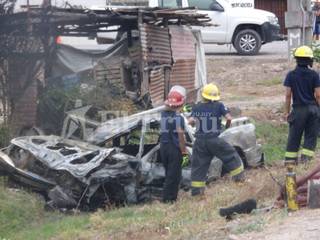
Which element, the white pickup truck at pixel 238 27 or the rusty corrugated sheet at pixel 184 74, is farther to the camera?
the white pickup truck at pixel 238 27

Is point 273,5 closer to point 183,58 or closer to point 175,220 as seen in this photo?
point 183,58

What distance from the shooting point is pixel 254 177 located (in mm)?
10555

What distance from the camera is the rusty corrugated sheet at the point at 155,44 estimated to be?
14.6 meters

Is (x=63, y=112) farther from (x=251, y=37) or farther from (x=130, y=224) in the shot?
(x=251, y=37)

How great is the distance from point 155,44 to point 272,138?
284cm

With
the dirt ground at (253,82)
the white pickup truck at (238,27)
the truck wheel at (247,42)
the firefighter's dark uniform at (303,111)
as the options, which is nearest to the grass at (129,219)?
the firefighter's dark uniform at (303,111)

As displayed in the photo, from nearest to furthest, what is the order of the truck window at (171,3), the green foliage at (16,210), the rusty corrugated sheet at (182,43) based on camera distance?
the green foliage at (16,210) → the rusty corrugated sheet at (182,43) → the truck window at (171,3)

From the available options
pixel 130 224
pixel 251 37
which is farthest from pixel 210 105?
pixel 251 37

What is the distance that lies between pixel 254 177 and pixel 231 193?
45.5 inches

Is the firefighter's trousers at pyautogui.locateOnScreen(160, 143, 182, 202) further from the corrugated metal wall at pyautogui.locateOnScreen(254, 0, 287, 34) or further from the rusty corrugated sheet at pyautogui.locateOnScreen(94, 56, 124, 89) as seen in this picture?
the corrugated metal wall at pyautogui.locateOnScreen(254, 0, 287, 34)

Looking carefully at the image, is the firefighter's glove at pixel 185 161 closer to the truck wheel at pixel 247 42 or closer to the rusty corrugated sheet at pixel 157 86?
the rusty corrugated sheet at pixel 157 86

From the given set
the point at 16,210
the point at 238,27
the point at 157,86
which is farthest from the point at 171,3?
the point at 16,210

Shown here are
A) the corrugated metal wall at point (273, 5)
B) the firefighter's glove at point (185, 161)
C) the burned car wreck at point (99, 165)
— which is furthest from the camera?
the corrugated metal wall at point (273, 5)

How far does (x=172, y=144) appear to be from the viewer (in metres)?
9.84
